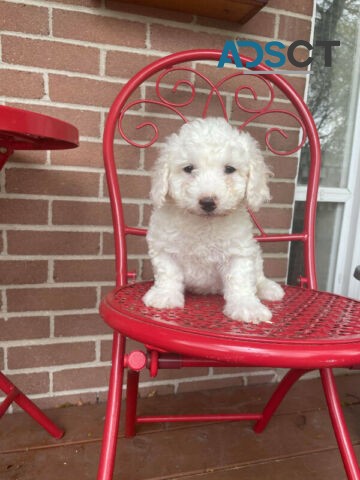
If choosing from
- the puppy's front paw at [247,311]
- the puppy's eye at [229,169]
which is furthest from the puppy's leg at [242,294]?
the puppy's eye at [229,169]

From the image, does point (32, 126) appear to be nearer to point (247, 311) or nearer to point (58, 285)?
point (247, 311)

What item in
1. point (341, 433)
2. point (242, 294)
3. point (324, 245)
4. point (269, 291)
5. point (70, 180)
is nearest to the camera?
point (341, 433)

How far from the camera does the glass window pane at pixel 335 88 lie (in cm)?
165

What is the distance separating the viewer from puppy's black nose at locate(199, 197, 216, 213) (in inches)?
34.2

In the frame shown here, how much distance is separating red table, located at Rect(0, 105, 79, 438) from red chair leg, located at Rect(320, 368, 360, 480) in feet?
2.74

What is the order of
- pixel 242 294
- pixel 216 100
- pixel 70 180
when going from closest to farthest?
pixel 242 294, pixel 70 180, pixel 216 100

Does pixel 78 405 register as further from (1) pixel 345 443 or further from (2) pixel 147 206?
(1) pixel 345 443

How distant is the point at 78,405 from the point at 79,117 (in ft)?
3.57

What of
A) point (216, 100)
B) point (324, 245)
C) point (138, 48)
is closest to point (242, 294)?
point (216, 100)

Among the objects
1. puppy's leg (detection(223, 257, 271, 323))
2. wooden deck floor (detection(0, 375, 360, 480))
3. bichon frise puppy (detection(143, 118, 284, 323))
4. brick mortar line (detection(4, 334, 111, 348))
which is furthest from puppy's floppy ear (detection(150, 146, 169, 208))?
wooden deck floor (detection(0, 375, 360, 480))

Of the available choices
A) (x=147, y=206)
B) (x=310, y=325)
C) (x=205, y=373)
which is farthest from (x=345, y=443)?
(x=147, y=206)

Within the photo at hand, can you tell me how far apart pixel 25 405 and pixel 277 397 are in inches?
32.2

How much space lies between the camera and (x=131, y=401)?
1166 millimetres

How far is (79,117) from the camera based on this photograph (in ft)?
4.27
